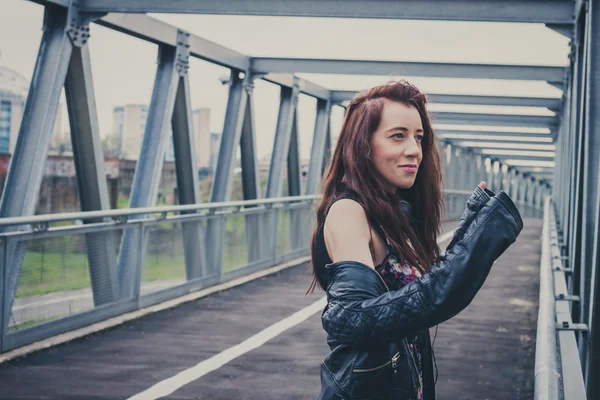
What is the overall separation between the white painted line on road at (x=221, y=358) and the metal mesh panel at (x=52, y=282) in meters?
1.52

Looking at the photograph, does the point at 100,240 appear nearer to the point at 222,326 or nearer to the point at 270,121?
the point at 222,326

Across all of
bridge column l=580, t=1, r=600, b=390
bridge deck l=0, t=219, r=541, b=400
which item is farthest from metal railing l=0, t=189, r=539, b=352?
bridge column l=580, t=1, r=600, b=390

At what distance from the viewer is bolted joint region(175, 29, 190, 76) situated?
12.8 metres

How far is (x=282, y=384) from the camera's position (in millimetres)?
6602

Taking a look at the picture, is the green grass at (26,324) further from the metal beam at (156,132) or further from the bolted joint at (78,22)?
the metal beam at (156,132)

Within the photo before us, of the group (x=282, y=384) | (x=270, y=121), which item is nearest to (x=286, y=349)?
(x=282, y=384)

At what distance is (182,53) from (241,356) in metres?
6.31

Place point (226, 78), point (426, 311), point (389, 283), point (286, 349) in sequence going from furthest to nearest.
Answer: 1. point (226, 78)
2. point (286, 349)
3. point (389, 283)
4. point (426, 311)

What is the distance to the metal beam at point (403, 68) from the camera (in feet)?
51.7

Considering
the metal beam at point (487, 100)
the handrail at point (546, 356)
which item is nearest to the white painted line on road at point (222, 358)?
the handrail at point (546, 356)

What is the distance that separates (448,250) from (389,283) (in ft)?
0.78

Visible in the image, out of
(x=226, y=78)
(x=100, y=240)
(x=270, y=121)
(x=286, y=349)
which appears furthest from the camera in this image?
(x=270, y=121)

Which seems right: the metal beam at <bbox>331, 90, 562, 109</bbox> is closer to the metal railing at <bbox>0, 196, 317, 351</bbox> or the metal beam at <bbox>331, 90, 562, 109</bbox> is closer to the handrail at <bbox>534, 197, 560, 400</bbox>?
the metal railing at <bbox>0, 196, 317, 351</bbox>

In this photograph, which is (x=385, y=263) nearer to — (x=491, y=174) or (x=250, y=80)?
(x=250, y=80)
